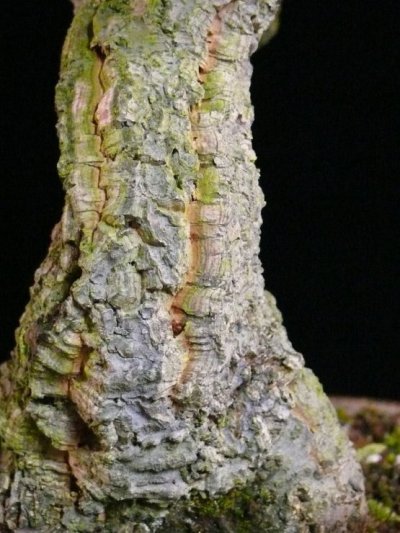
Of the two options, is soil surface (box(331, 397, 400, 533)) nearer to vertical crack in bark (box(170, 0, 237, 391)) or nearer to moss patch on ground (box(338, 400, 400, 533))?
moss patch on ground (box(338, 400, 400, 533))

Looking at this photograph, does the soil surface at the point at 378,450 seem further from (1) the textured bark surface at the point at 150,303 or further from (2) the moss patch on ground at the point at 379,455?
(1) the textured bark surface at the point at 150,303

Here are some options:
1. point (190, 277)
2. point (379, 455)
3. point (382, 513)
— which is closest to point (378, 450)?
point (379, 455)

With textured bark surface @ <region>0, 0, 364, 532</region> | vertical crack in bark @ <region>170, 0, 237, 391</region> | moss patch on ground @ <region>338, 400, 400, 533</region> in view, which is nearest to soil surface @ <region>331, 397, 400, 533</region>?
moss patch on ground @ <region>338, 400, 400, 533</region>

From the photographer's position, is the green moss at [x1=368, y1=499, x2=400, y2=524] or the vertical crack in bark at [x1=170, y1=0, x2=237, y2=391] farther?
the green moss at [x1=368, y1=499, x2=400, y2=524]

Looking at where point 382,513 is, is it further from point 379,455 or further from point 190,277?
point 190,277

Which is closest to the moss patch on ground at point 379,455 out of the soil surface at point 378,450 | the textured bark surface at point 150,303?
the soil surface at point 378,450

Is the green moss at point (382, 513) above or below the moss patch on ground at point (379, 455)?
below

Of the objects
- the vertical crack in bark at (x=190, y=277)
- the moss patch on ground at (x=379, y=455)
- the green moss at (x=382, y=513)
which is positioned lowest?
the green moss at (x=382, y=513)

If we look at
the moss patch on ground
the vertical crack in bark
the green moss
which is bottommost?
the green moss
